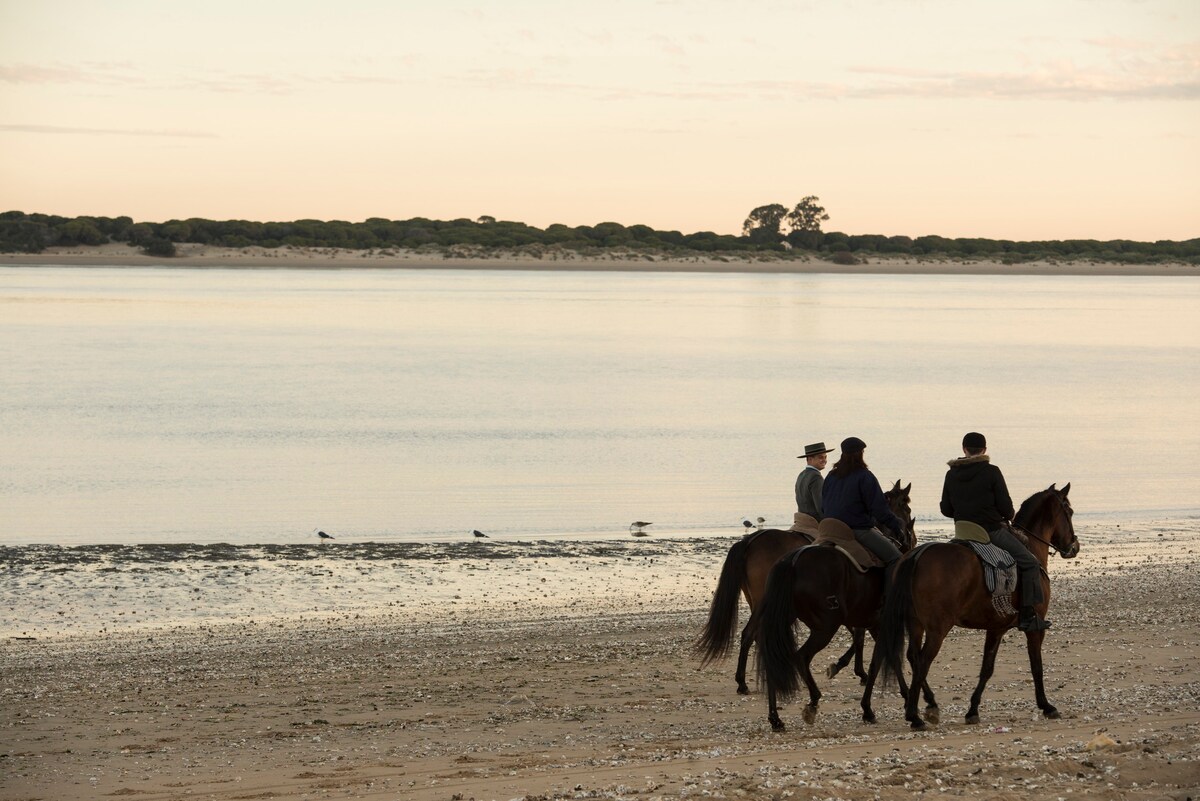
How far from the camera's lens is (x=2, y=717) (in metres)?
10.9

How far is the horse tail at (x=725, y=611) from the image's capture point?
38.5ft

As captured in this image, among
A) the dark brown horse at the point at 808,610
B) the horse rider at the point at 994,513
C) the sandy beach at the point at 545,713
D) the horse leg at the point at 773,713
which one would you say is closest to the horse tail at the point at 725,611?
the sandy beach at the point at 545,713

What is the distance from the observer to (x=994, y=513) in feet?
35.3

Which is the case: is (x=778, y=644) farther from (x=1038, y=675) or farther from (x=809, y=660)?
(x=1038, y=675)

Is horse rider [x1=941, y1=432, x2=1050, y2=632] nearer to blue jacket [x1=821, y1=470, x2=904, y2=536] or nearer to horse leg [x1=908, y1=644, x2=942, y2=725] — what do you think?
blue jacket [x1=821, y1=470, x2=904, y2=536]

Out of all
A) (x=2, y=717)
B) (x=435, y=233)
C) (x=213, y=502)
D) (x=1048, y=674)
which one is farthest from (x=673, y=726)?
(x=435, y=233)

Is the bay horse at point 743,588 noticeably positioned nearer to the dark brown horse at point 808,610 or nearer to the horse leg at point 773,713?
the dark brown horse at point 808,610

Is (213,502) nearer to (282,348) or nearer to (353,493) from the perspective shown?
(353,493)

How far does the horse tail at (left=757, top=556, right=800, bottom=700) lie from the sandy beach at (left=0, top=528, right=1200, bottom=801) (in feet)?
1.21

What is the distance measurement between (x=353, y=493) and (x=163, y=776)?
50.4ft

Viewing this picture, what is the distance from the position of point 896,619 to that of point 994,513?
1106 millimetres

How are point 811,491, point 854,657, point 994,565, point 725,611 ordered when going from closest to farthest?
point 994,565 < point 725,611 < point 811,491 < point 854,657

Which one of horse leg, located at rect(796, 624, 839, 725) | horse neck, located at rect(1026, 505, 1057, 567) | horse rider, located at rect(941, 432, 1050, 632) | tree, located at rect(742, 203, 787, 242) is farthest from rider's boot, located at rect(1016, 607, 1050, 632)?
tree, located at rect(742, 203, 787, 242)

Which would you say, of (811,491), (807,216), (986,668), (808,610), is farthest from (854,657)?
(807,216)
